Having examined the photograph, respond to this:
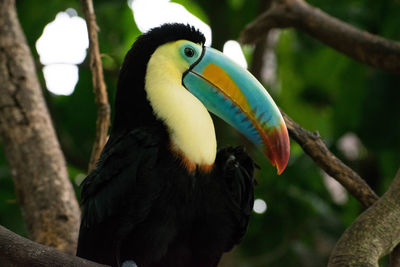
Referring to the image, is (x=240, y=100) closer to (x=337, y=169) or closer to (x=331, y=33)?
(x=337, y=169)

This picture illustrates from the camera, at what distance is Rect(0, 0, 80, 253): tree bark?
10.7 ft

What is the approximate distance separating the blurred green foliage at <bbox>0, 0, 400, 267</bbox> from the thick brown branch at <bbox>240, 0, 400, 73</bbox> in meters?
0.93

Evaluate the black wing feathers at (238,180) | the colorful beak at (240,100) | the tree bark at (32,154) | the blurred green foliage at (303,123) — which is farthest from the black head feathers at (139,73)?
the blurred green foliage at (303,123)

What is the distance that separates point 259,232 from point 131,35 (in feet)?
5.85

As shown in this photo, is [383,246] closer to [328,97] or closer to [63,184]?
[63,184]

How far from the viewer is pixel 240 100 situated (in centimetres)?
279

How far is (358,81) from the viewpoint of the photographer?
4754 mm

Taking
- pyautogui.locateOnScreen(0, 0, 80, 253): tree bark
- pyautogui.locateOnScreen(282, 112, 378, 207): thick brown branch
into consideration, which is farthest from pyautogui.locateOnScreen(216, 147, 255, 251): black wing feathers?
pyautogui.locateOnScreen(0, 0, 80, 253): tree bark

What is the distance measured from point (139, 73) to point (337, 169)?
2.96ft

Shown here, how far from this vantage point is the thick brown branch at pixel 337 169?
2971 mm

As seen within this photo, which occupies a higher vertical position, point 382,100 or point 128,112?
point 128,112

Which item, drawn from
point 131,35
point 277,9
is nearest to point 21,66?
point 277,9

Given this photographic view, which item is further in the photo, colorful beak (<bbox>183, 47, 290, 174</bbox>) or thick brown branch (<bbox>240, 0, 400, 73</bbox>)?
thick brown branch (<bbox>240, 0, 400, 73</bbox>)

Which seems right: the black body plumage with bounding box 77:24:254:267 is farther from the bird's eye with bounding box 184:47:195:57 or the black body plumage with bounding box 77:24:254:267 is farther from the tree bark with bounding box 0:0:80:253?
the tree bark with bounding box 0:0:80:253
